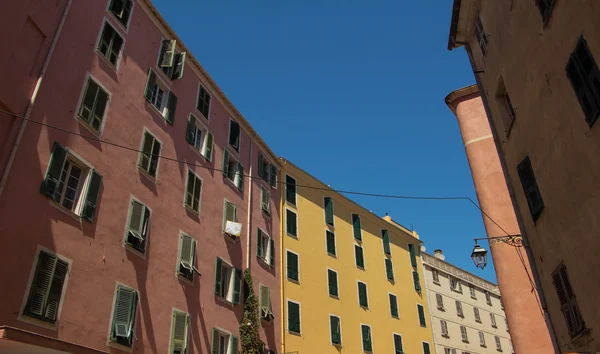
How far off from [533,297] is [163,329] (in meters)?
13.3

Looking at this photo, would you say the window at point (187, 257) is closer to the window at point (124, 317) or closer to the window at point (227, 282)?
the window at point (227, 282)

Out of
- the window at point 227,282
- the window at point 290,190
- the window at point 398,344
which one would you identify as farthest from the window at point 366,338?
the window at point 227,282

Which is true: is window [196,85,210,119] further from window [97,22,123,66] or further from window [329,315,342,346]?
window [329,315,342,346]

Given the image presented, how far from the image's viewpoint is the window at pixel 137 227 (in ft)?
54.4

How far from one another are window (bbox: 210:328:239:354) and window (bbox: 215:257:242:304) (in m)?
1.53

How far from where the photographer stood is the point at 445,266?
41.9 meters

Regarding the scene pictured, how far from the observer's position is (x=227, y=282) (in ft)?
72.2

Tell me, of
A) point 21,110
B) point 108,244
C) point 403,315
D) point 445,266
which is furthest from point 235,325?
point 445,266

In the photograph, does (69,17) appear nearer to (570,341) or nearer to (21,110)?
(21,110)

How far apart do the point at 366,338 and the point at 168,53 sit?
20.3 meters

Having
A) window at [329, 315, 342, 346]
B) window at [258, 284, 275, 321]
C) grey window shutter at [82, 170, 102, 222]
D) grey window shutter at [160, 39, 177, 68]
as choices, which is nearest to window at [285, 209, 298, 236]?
window at [258, 284, 275, 321]

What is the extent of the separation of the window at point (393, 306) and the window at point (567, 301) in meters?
22.1

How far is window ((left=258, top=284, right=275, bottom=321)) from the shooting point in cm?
2359

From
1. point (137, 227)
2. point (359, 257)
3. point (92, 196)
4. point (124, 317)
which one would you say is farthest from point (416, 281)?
point (92, 196)
